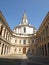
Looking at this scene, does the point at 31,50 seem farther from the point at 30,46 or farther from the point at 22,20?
the point at 22,20

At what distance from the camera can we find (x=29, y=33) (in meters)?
52.2

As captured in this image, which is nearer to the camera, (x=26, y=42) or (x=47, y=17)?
(x=47, y=17)

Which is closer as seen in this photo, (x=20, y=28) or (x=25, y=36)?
(x=25, y=36)

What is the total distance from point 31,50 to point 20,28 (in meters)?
13.6

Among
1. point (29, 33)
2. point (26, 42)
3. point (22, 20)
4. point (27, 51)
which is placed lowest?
point (27, 51)

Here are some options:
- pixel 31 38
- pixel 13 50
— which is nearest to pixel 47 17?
pixel 31 38

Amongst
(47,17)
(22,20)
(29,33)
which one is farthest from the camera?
(22,20)

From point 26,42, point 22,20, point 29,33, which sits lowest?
point 26,42

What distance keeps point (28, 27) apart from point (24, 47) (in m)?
11.6

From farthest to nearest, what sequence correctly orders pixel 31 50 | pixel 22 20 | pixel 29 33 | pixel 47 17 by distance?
pixel 22 20 < pixel 29 33 < pixel 31 50 < pixel 47 17

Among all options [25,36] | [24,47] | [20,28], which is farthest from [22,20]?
[24,47]

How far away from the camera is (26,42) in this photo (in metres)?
47.7

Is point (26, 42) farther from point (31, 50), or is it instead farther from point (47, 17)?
point (47, 17)

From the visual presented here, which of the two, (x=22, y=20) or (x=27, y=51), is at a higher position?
(x=22, y=20)
